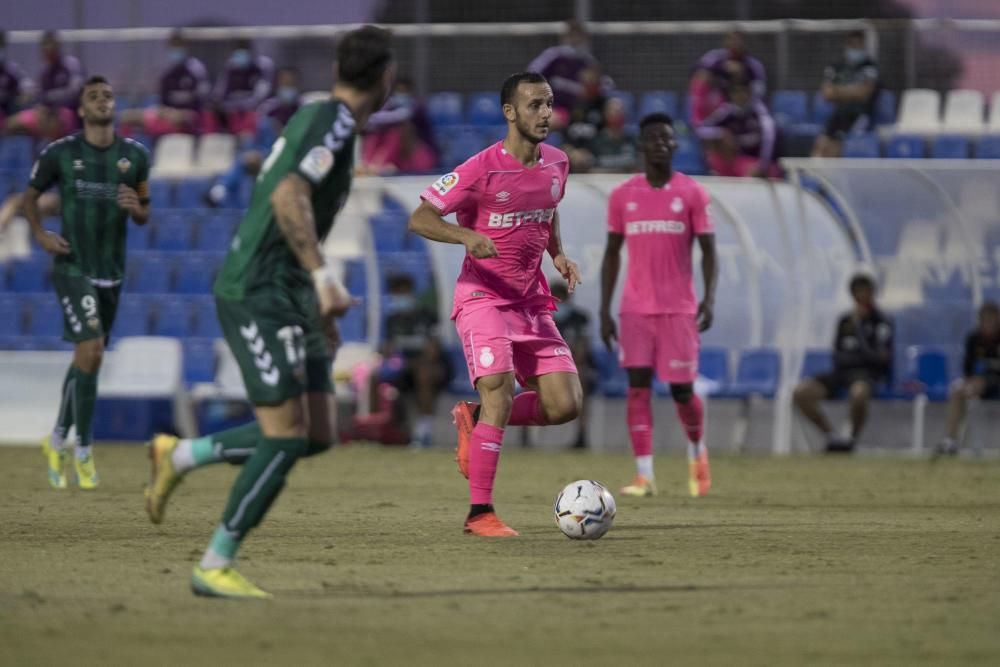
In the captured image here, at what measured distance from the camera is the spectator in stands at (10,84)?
26000mm

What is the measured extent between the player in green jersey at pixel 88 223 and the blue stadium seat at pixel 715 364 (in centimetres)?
838

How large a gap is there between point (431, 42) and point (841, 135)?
18.5ft

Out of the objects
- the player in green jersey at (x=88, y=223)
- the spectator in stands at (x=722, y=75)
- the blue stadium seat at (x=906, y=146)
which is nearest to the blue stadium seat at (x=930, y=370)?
the blue stadium seat at (x=906, y=146)

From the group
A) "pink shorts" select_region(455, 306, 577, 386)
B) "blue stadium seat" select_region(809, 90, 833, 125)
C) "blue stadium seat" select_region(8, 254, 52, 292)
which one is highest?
"blue stadium seat" select_region(809, 90, 833, 125)

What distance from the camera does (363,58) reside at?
6781 mm

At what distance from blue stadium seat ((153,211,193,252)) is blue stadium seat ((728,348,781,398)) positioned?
822cm

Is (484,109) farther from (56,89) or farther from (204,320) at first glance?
(56,89)

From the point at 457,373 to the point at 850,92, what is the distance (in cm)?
623

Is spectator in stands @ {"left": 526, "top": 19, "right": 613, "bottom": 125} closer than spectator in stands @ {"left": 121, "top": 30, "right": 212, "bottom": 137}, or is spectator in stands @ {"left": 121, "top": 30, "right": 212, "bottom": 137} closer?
spectator in stands @ {"left": 526, "top": 19, "right": 613, "bottom": 125}

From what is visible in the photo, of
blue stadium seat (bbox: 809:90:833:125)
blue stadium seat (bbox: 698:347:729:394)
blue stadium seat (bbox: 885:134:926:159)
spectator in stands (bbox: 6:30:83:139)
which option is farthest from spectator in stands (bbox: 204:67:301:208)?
blue stadium seat (bbox: 885:134:926:159)

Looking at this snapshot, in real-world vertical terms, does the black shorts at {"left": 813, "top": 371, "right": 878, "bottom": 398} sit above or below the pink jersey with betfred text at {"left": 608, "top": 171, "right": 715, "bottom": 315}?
below

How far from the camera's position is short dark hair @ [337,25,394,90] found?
678cm

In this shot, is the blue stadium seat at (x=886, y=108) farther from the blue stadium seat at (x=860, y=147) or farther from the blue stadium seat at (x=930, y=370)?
the blue stadium seat at (x=930, y=370)

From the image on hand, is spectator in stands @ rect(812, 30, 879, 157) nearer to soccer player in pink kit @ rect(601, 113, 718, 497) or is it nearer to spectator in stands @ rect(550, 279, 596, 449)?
spectator in stands @ rect(550, 279, 596, 449)
